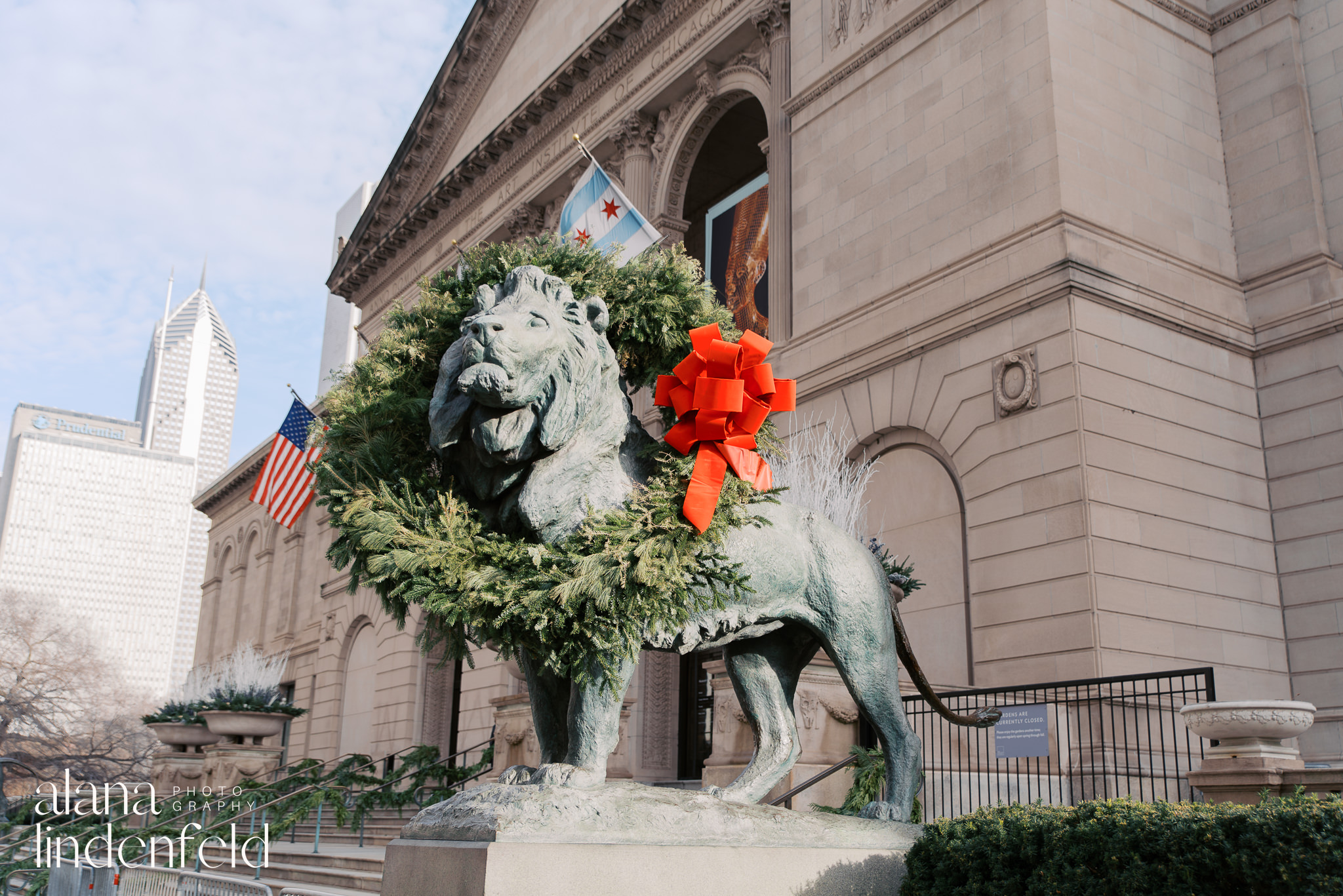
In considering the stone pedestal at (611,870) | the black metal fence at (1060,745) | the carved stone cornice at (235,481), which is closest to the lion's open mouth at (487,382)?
the stone pedestal at (611,870)

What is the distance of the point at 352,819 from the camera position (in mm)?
16719

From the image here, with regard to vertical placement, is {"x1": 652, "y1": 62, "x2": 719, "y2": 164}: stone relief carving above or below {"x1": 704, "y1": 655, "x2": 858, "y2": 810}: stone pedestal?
above

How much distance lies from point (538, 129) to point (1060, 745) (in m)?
21.8

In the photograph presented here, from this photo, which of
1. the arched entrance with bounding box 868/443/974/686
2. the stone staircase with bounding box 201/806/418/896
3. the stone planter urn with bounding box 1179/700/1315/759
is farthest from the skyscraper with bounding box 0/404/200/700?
the stone planter urn with bounding box 1179/700/1315/759

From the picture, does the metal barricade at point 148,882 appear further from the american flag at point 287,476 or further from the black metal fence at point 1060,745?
the american flag at point 287,476

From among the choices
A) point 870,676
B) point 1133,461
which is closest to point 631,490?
point 870,676

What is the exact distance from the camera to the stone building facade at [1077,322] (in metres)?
13.1

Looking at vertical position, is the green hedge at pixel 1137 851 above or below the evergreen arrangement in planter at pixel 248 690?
below

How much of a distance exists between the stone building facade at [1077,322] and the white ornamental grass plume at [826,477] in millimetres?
310

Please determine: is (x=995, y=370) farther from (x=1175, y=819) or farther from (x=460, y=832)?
(x=460, y=832)

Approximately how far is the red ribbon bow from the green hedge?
171 cm

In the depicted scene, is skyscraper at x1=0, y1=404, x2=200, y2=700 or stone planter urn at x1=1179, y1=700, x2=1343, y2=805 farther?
skyscraper at x1=0, y1=404, x2=200, y2=700

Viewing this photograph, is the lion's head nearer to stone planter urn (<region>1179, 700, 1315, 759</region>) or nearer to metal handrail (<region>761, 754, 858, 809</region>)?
metal handrail (<region>761, 754, 858, 809</region>)

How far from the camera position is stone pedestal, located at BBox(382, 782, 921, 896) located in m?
3.34
